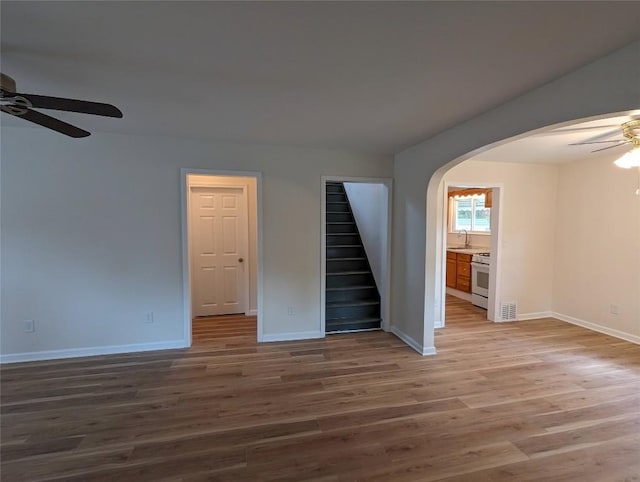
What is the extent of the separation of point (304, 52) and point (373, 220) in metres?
3.51

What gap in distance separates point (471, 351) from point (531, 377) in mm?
671

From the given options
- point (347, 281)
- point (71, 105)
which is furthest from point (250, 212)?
point (71, 105)

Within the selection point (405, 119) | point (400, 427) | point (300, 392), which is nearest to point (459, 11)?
point (405, 119)

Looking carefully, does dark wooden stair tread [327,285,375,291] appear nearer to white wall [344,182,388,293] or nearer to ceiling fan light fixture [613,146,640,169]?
white wall [344,182,388,293]

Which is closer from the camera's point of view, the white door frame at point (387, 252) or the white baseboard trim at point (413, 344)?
the white baseboard trim at point (413, 344)

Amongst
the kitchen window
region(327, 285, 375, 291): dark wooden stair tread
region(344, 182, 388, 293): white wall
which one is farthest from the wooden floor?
the kitchen window

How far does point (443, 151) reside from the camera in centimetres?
308

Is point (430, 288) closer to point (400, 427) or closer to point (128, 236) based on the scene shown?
point (400, 427)

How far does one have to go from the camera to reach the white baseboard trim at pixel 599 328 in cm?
386

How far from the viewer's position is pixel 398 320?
4.06 m

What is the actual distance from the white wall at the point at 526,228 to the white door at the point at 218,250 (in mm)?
3483

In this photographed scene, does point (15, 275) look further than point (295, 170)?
No

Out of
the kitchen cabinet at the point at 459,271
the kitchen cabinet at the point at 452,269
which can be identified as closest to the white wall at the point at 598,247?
the kitchen cabinet at the point at 459,271

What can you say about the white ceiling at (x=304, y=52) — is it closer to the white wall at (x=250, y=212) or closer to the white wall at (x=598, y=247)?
the white wall at (x=250, y=212)
